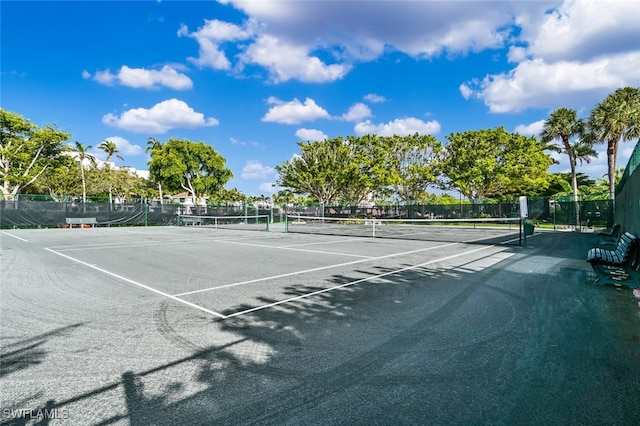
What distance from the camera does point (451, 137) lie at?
41562 millimetres

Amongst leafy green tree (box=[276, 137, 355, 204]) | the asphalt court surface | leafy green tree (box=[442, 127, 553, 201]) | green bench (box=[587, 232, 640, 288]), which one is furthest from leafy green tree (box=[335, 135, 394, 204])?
green bench (box=[587, 232, 640, 288])

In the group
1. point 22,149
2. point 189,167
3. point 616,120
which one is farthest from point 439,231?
point 22,149

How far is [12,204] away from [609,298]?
122ft

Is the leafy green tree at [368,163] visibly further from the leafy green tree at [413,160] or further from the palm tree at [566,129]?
the palm tree at [566,129]

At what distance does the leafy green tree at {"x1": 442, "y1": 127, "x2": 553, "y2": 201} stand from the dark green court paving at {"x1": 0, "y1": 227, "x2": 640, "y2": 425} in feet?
113

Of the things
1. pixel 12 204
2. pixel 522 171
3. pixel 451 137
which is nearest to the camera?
pixel 12 204

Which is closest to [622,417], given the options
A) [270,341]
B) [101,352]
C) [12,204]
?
[270,341]

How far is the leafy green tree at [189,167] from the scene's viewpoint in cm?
4975

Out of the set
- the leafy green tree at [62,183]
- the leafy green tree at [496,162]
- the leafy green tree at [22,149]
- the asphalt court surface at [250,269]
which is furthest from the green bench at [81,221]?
the leafy green tree at [496,162]

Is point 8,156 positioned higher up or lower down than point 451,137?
lower down

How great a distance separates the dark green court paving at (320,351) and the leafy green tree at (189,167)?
1783 inches

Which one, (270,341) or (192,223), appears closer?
(270,341)

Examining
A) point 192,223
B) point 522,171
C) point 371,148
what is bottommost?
point 192,223

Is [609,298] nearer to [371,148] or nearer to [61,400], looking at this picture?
[61,400]
